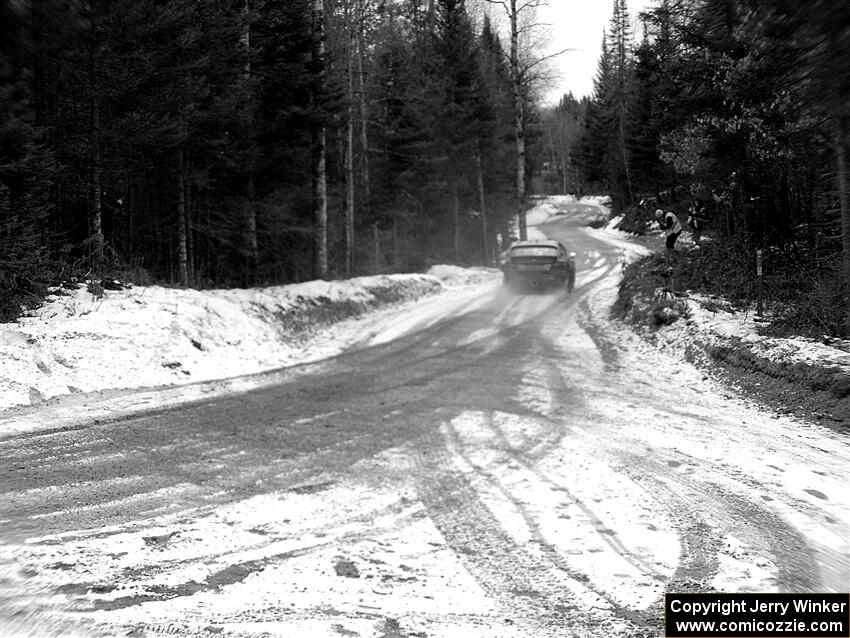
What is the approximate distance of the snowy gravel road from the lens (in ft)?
9.68

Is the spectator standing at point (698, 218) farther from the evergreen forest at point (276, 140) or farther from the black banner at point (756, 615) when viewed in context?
the black banner at point (756, 615)

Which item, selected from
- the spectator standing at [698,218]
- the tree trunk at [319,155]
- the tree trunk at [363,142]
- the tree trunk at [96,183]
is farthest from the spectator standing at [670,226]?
the tree trunk at [363,142]

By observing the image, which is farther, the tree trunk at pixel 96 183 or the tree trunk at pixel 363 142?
the tree trunk at pixel 363 142

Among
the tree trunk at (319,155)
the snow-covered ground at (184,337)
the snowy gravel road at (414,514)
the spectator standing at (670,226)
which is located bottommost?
the snowy gravel road at (414,514)

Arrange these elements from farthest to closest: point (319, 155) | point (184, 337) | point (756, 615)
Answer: point (319, 155), point (184, 337), point (756, 615)

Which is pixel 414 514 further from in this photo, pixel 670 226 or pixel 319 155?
pixel 319 155

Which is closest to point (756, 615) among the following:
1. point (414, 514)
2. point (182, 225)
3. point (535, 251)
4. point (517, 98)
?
point (414, 514)

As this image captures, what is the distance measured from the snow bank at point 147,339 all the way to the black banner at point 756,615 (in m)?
7.08

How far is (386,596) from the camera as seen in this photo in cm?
308

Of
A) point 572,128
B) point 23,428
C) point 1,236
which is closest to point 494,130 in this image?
point 1,236

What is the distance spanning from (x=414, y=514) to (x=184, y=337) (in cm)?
692

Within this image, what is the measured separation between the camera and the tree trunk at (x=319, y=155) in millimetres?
16906

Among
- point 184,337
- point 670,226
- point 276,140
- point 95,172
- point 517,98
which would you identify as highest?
point 517,98

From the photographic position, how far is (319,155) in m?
17.4
